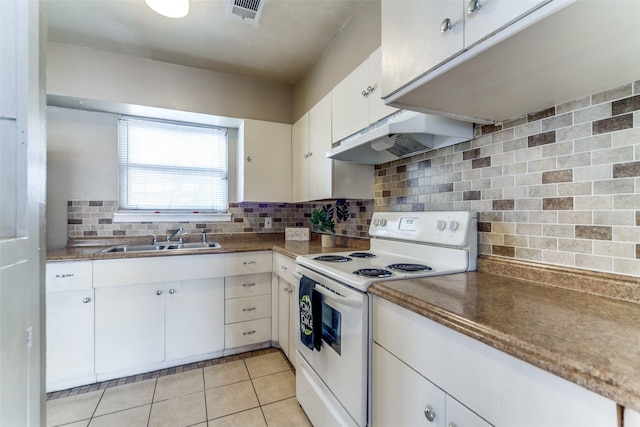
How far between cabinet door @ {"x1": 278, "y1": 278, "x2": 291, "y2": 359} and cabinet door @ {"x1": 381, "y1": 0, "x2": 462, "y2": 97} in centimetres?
159

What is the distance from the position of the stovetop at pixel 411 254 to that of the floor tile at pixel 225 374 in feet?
3.46

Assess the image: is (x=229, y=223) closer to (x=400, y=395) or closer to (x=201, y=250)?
(x=201, y=250)

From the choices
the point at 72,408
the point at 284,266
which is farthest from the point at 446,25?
the point at 72,408

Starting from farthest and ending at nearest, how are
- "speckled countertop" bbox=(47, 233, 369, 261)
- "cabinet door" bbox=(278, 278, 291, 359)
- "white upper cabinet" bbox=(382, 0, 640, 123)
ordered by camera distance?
"cabinet door" bbox=(278, 278, 291, 359), "speckled countertop" bbox=(47, 233, 369, 261), "white upper cabinet" bbox=(382, 0, 640, 123)

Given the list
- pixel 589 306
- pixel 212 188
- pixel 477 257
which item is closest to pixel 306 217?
pixel 212 188

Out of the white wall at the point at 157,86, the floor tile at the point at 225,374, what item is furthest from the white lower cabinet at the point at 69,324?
the white wall at the point at 157,86

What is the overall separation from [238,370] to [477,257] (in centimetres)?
184

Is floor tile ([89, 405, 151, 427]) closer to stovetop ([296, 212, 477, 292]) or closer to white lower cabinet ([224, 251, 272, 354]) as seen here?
white lower cabinet ([224, 251, 272, 354])

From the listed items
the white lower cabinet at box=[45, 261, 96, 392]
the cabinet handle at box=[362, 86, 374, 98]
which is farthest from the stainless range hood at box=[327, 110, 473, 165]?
the white lower cabinet at box=[45, 261, 96, 392]

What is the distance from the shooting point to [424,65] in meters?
0.94

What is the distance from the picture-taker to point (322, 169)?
Result: 82.3 inches

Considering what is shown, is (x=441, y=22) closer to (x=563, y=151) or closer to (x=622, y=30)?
(x=622, y=30)

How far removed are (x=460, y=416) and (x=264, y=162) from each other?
2381 millimetres

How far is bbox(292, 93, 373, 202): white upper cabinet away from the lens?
1968 mm
